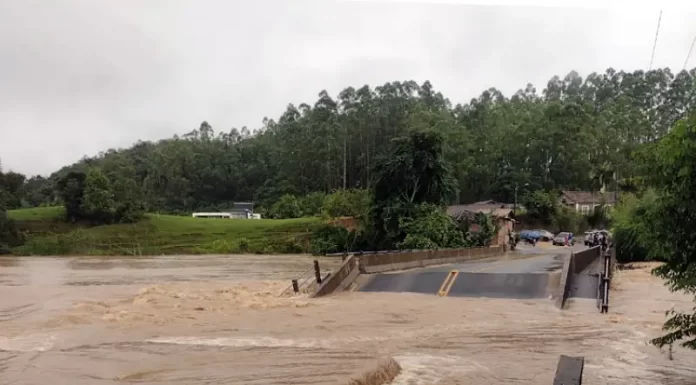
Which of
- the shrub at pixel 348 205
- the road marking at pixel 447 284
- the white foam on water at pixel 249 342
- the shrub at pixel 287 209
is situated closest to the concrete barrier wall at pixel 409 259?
the road marking at pixel 447 284

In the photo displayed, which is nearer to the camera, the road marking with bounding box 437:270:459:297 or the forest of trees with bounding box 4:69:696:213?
the road marking with bounding box 437:270:459:297

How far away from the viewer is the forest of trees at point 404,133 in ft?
314

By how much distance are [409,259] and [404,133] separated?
57.8 metres

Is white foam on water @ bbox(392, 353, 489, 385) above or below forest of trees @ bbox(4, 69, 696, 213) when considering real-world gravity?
below

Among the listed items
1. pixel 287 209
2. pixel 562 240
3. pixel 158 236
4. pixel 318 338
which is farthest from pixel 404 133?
pixel 318 338

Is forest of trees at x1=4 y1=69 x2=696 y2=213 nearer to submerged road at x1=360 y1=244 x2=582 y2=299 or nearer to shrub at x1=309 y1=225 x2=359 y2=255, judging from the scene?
shrub at x1=309 y1=225 x2=359 y2=255

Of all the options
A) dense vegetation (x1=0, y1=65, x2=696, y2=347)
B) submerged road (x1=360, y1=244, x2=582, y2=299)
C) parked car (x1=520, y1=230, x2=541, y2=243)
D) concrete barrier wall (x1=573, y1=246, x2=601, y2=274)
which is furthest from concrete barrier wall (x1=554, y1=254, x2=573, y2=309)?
parked car (x1=520, y1=230, x2=541, y2=243)

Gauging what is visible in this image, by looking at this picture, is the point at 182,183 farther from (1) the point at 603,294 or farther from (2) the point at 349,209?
(1) the point at 603,294

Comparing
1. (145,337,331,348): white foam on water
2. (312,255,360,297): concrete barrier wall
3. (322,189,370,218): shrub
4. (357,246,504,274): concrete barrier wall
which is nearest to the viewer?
(145,337,331,348): white foam on water

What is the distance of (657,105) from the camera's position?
403 ft

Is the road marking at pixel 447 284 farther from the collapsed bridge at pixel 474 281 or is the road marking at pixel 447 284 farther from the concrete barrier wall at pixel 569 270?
the concrete barrier wall at pixel 569 270

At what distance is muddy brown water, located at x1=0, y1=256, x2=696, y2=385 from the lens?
39.7 ft

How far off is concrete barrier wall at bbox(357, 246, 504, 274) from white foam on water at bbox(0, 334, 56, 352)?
43.0ft

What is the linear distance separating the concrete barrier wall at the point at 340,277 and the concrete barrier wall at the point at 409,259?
59cm
